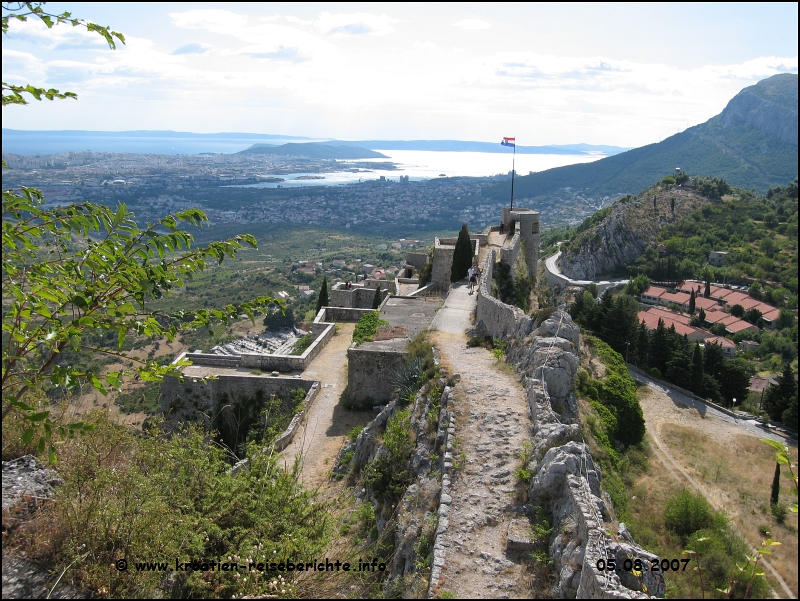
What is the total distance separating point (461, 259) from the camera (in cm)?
2356

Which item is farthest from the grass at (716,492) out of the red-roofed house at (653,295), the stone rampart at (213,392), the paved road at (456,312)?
the red-roofed house at (653,295)

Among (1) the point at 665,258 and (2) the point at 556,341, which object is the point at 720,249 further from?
(2) the point at 556,341

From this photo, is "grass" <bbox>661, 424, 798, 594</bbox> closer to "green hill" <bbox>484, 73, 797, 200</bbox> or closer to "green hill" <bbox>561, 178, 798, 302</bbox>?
"green hill" <bbox>561, 178, 798, 302</bbox>

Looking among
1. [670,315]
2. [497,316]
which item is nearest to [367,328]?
[497,316]

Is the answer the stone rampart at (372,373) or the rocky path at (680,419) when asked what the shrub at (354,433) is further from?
the rocky path at (680,419)

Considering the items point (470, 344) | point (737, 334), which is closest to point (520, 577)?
point (470, 344)

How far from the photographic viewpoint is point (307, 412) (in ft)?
46.5

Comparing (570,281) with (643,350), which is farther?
(570,281)

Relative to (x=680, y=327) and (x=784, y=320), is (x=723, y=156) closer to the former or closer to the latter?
(x=784, y=320)

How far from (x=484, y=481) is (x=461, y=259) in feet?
54.2

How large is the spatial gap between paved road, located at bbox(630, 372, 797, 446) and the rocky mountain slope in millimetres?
44171

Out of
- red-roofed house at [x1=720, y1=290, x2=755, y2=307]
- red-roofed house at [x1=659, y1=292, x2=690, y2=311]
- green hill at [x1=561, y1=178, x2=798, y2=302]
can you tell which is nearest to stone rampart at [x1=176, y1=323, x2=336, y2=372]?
red-roofed house at [x1=659, y1=292, x2=690, y2=311]

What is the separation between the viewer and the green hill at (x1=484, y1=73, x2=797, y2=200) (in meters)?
144

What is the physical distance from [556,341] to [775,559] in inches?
401
